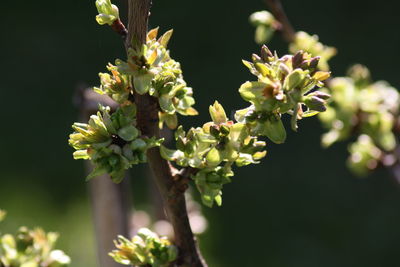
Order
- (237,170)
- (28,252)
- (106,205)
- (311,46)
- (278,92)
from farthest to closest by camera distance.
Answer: (237,170), (311,46), (106,205), (28,252), (278,92)

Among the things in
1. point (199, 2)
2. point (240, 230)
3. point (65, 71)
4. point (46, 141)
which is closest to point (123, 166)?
point (240, 230)

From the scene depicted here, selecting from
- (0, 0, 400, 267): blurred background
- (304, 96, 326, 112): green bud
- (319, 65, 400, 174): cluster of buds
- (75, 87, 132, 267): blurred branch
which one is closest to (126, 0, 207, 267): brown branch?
(304, 96, 326, 112): green bud

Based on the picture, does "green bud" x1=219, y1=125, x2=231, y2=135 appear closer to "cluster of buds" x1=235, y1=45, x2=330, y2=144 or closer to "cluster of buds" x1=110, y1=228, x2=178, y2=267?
"cluster of buds" x1=235, y1=45, x2=330, y2=144

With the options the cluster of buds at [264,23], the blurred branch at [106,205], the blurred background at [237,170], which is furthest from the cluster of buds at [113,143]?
the blurred background at [237,170]

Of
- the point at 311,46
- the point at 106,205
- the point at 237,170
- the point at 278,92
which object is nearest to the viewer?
the point at 278,92

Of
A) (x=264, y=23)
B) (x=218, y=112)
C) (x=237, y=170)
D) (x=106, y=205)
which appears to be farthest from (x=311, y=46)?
(x=237, y=170)

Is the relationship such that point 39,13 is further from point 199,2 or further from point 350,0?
point 350,0

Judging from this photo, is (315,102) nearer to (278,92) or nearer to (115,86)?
(278,92)
